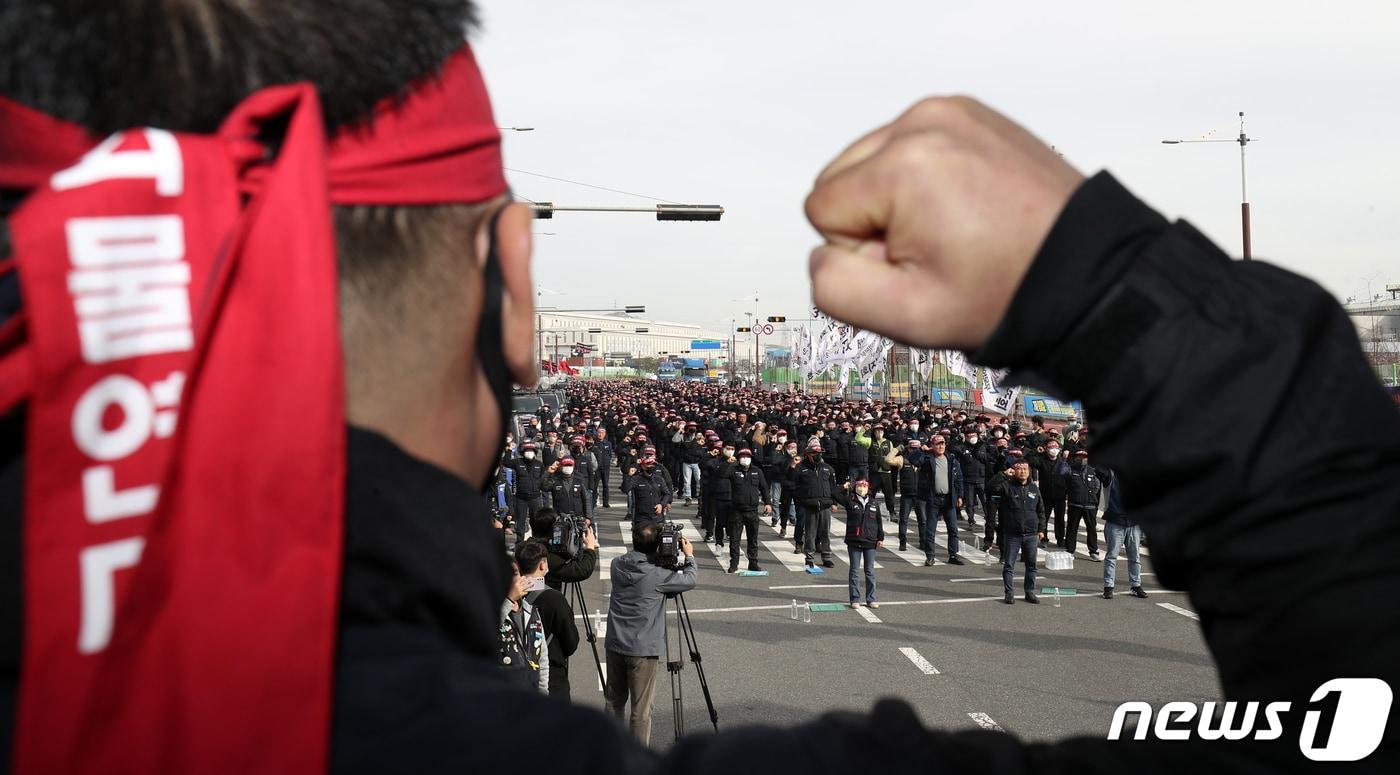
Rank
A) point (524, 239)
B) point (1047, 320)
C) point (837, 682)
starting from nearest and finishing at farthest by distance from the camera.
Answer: point (1047, 320) < point (524, 239) < point (837, 682)

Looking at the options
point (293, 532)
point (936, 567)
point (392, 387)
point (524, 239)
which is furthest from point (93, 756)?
point (936, 567)

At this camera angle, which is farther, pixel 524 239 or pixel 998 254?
pixel 524 239

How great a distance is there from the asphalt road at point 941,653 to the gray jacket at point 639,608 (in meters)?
0.96

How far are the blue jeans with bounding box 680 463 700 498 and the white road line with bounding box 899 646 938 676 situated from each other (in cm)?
1629

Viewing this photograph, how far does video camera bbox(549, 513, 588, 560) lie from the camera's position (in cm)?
1141

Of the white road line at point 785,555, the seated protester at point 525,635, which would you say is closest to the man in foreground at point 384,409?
the seated protester at point 525,635

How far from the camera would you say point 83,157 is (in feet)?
2.63

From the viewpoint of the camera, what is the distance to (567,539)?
11.7 metres

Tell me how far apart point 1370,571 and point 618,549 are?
21043mm

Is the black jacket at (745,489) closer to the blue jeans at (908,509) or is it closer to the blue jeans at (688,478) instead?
the blue jeans at (908,509)

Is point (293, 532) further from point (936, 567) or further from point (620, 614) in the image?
point (936, 567)

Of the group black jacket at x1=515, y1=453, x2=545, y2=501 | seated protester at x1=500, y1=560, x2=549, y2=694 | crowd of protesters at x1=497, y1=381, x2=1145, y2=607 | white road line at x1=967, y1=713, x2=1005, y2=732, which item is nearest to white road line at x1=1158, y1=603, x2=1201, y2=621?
crowd of protesters at x1=497, y1=381, x2=1145, y2=607

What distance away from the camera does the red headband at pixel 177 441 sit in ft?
2.37

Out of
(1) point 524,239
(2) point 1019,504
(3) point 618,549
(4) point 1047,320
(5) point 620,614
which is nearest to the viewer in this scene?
(4) point 1047,320
